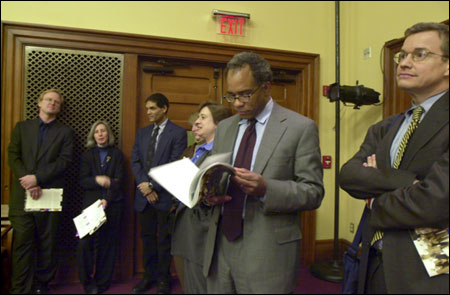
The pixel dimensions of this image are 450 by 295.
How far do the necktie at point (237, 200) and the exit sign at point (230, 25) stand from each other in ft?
7.21

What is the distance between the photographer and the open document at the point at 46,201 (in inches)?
97.3

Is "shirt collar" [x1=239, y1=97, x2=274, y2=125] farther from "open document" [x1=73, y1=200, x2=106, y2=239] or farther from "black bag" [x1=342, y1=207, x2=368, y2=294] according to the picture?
"open document" [x1=73, y1=200, x2=106, y2=239]

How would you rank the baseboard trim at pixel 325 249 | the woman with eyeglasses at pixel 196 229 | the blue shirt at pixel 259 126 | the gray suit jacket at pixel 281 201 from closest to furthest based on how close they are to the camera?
the gray suit jacket at pixel 281 201 < the blue shirt at pixel 259 126 < the woman with eyeglasses at pixel 196 229 < the baseboard trim at pixel 325 249

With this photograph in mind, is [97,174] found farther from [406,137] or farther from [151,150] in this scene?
[406,137]

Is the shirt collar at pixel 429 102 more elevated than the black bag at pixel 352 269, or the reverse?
the shirt collar at pixel 429 102

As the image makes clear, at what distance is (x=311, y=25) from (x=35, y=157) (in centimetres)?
285

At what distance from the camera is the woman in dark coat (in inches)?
101

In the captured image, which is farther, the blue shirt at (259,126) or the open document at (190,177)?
the blue shirt at (259,126)

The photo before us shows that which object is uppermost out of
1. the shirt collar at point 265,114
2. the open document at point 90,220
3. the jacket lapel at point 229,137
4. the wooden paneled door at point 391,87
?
the wooden paneled door at point 391,87

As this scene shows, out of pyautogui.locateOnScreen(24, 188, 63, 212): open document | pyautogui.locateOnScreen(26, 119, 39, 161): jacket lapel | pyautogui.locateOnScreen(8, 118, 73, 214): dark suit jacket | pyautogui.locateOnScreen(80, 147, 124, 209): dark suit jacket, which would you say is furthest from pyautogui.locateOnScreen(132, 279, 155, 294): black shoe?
pyautogui.locateOnScreen(26, 119, 39, 161): jacket lapel

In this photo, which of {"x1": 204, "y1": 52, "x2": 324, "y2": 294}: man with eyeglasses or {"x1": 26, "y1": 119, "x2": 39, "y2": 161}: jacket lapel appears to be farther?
{"x1": 26, "y1": 119, "x2": 39, "y2": 161}: jacket lapel

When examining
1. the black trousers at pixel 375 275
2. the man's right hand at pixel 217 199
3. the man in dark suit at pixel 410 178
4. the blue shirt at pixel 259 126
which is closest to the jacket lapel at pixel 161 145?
the blue shirt at pixel 259 126

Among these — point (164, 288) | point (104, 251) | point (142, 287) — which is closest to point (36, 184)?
point (104, 251)

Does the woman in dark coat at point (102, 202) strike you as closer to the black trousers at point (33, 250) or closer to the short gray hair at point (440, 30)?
the black trousers at point (33, 250)
